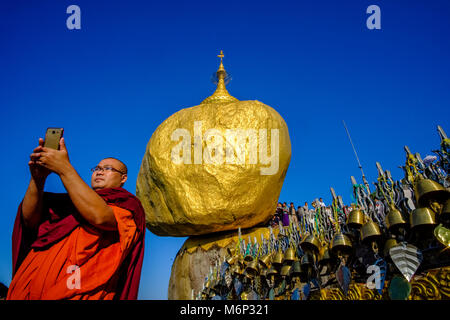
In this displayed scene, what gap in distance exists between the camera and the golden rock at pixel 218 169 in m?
7.03

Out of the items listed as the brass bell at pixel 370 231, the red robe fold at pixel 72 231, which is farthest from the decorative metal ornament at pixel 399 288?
the red robe fold at pixel 72 231

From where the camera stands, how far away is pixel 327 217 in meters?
3.82

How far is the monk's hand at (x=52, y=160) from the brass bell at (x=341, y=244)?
2.59 m

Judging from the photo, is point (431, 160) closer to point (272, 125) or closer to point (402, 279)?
point (402, 279)

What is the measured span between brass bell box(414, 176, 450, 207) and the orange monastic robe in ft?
7.40

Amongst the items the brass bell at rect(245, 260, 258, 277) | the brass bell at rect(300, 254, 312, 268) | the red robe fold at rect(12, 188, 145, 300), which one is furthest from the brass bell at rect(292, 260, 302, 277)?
the red robe fold at rect(12, 188, 145, 300)

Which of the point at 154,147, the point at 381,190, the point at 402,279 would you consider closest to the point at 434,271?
the point at 402,279

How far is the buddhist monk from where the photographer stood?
1505mm

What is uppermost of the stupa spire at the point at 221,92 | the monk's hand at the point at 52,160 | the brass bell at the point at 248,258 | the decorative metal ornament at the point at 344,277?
the stupa spire at the point at 221,92

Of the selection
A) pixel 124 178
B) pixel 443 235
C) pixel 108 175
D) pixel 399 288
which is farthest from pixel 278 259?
pixel 108 175

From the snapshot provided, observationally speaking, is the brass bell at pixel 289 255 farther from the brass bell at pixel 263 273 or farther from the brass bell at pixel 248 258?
the brass bell at pixel 248 258

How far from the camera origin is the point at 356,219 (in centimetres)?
300

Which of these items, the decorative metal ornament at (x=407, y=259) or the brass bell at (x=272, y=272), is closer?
the decorative metal ornament at (x=407, y=259)

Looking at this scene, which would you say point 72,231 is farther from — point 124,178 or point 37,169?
point 124,178
